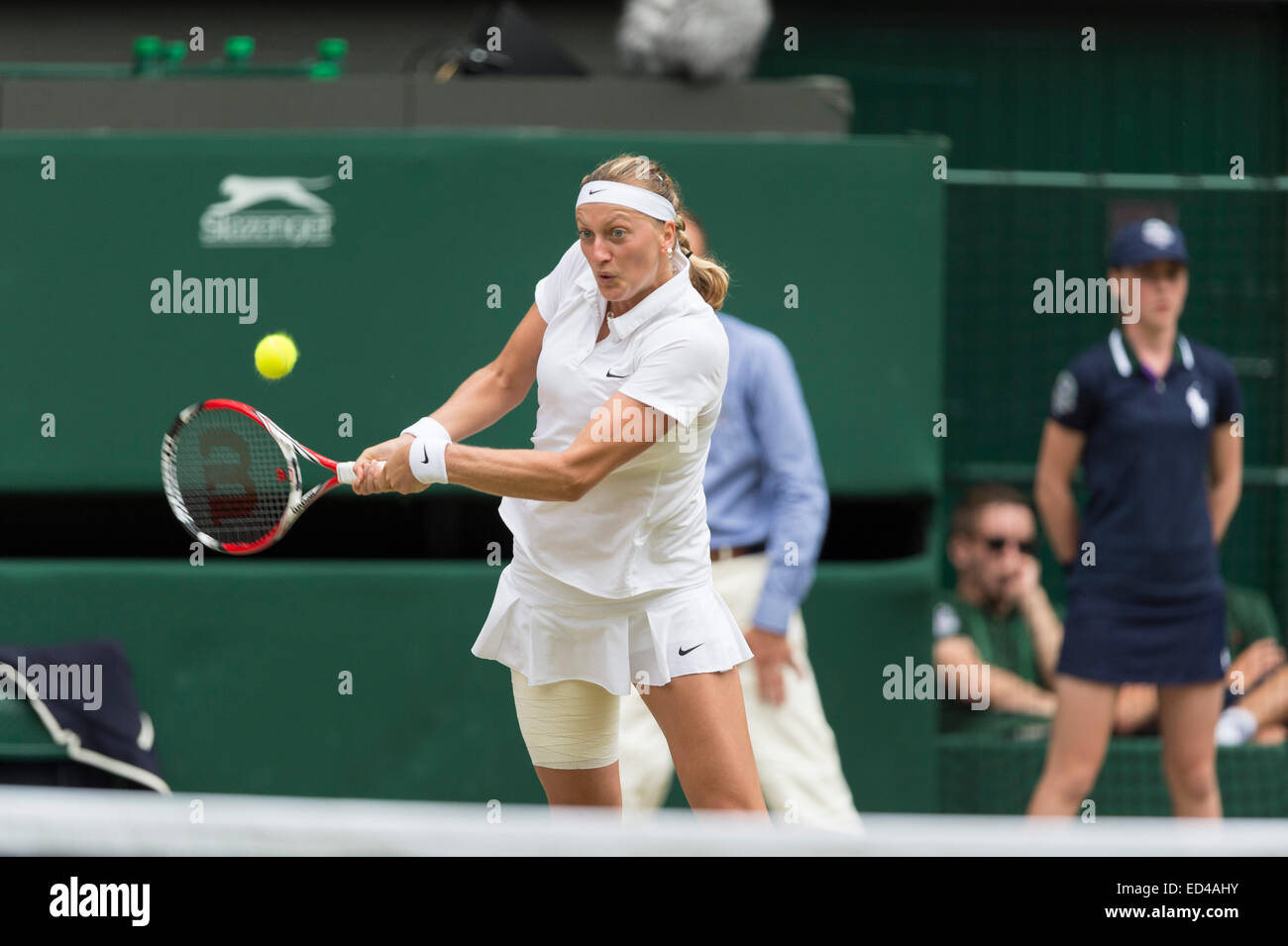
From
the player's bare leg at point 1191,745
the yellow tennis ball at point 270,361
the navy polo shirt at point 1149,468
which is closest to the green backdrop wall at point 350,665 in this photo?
the navy polo shirt at point 1149,468

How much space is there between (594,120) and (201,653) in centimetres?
200

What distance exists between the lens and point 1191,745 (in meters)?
4.43

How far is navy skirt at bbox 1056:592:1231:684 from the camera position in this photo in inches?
174

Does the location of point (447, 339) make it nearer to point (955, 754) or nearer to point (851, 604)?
point (851, 604)

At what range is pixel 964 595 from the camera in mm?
5367

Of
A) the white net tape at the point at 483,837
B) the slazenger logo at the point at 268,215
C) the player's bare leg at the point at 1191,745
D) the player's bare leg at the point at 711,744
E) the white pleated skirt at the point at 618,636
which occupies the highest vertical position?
the slazenger logo at the point at 268,215

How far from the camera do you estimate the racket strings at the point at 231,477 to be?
3.26m

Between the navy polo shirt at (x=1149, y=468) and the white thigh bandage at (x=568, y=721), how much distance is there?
2018 mm

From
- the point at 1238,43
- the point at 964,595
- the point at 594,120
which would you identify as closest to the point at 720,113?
the point at 594,120

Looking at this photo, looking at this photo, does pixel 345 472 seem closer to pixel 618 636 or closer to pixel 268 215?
pixel 618 636

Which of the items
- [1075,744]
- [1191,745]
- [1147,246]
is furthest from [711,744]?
[1147,246]
